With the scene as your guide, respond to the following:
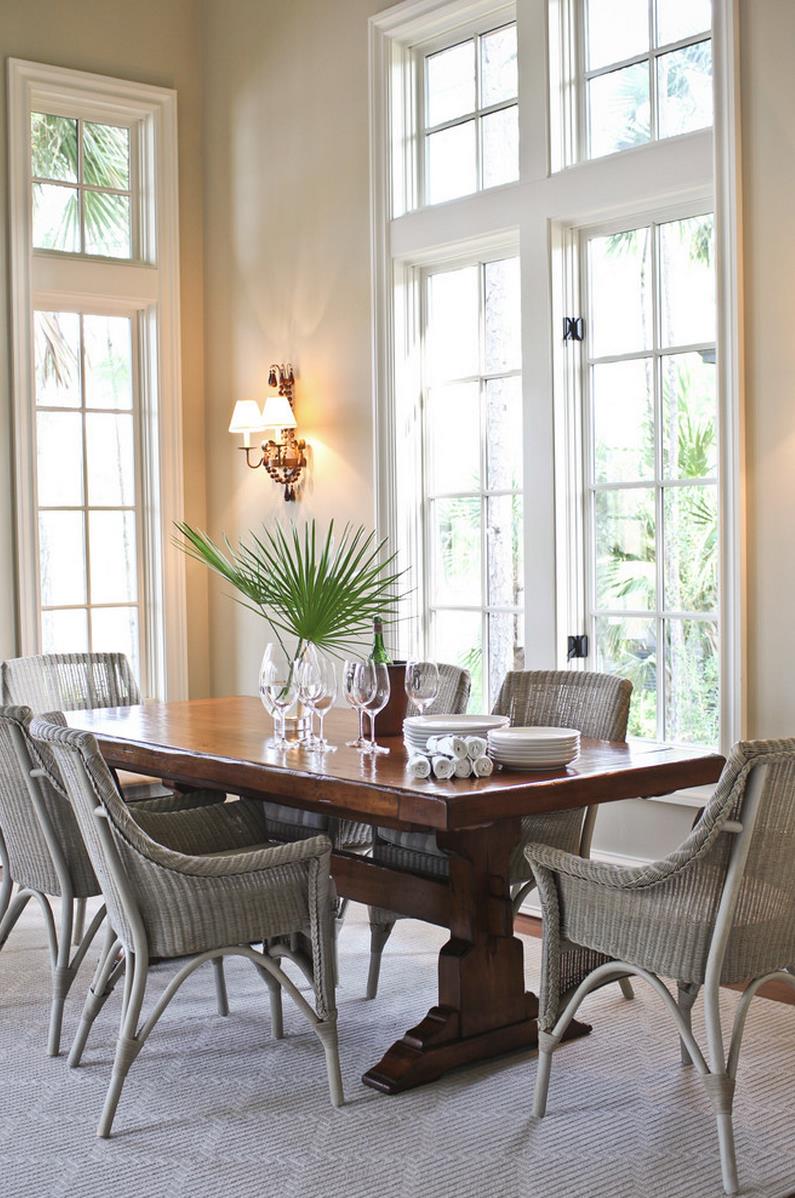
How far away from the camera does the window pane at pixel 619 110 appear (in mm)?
4453

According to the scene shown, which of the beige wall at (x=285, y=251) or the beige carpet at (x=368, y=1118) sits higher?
the beige wall at (x=285, y=251)

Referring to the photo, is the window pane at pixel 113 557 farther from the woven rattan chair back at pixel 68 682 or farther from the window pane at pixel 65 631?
the woven rattan chair back at pixel 68 682

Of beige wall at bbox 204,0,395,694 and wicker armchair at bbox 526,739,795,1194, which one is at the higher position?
beige wall at bbox 204,0,395,694

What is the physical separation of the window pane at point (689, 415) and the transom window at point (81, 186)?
2.87 metres

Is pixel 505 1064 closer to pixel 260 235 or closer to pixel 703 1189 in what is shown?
pixel 703 1189

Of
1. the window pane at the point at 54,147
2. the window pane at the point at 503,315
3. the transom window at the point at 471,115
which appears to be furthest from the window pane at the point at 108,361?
the window pane at the point at 503,315

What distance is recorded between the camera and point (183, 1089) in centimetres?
308

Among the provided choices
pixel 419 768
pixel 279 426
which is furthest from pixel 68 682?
pixel 419 768

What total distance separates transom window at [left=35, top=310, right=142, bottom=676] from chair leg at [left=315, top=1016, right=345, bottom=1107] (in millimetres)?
3338

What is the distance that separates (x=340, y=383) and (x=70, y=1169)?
11.7ft

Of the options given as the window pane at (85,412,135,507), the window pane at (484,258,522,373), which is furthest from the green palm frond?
the window pane at (484,258,522,373)

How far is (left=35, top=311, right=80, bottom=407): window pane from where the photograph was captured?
5863 millimetres

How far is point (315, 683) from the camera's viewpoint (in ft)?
11.2

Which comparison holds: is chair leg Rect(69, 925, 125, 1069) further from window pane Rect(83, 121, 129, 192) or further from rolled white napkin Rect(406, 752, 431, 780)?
window pane Rect(83, 121, 129, 192)
